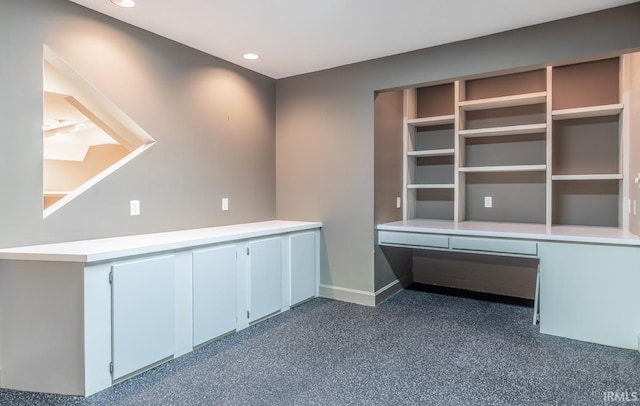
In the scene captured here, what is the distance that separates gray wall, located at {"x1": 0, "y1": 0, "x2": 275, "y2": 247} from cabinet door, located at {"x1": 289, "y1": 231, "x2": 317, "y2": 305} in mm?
651

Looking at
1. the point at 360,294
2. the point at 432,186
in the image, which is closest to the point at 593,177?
the point at 432,186

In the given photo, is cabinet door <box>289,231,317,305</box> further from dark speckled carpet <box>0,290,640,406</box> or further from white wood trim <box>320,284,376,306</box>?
dark speckled carpet <box>0,290,640,406</box>

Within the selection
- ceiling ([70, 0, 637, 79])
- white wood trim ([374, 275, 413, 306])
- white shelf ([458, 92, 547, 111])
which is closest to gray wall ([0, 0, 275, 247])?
ceiling ([70, 0, 637, 79])

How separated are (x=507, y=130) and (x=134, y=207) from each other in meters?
3.50

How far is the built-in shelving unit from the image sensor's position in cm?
349

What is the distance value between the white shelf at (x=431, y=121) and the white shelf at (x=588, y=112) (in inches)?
37.8

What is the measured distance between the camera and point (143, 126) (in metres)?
2.96

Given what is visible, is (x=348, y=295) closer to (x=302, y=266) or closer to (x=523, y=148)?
(x=302, y=266)

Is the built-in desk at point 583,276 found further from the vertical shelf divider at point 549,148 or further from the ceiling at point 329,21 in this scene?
the ceiling at point 329,21

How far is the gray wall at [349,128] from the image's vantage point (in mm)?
3062

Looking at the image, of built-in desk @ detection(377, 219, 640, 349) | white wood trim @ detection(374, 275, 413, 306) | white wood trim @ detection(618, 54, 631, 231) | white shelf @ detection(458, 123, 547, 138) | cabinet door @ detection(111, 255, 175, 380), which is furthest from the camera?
white wood trim @ detection(374, 275, 413, 306)

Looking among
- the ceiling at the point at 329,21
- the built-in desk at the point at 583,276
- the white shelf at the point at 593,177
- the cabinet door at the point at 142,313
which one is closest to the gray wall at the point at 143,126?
the ceiling at the point at 329,21

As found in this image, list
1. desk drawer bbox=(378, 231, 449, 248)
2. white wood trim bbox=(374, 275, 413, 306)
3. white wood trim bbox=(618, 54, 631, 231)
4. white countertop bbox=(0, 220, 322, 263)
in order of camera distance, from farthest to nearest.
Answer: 1. white wood trim bbox=(374, 275, 413, 306)
2. desk drawer bbox=(378, 231, 449, 248)
3. white wood trim bbox=(618, 54, 631, 231)
4. white countertop bbox=(0, 220, 322, 263)

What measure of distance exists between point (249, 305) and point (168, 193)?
1.18 meters
